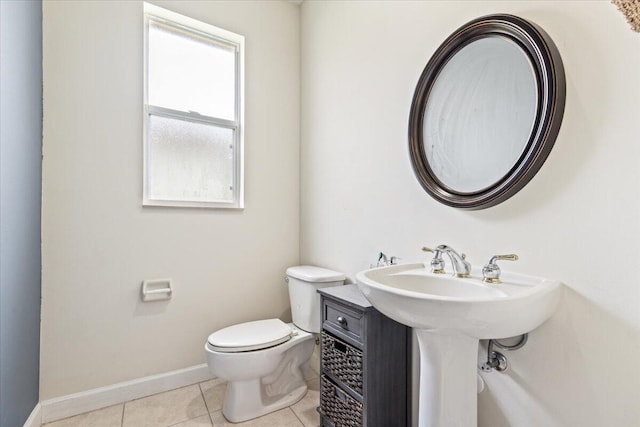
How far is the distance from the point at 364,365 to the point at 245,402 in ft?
2.61

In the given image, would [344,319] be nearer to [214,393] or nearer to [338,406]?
[338,406]

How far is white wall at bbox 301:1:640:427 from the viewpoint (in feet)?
2.82

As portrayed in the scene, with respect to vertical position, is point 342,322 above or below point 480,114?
below

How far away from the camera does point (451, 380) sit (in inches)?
40.3

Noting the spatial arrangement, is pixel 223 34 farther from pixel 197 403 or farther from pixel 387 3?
pixel 197 403

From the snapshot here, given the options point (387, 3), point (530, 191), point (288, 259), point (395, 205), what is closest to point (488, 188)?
point (530, 191)

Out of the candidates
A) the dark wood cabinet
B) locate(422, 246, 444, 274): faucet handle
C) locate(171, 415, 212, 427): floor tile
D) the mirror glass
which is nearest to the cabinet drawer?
the dark wood cabinet

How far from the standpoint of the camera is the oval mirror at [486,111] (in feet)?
3.28

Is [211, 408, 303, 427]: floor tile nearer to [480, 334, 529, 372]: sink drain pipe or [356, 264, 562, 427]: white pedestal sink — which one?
[356, 264, 562, 427]: white pedestal sink

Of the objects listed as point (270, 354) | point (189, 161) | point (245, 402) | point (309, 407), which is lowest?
point (309, 407)

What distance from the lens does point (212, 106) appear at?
216 centimetres

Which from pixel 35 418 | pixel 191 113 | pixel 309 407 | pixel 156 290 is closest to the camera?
pixel 35 418

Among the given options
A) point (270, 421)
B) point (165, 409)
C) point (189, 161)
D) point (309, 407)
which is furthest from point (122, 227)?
point (309, 407)

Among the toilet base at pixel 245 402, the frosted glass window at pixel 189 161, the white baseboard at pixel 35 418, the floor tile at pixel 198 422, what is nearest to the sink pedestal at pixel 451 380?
the toilet base at pixel 245 402
